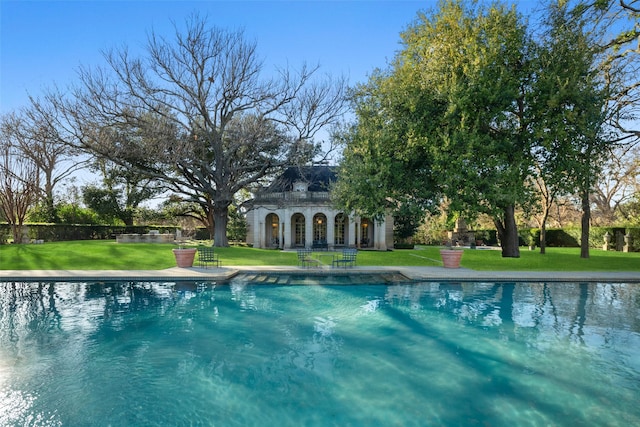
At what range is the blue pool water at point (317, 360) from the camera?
4.86 metres

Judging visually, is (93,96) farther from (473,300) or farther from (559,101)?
(559,101)

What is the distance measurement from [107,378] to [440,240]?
140 feet

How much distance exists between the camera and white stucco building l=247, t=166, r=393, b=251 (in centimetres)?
3197

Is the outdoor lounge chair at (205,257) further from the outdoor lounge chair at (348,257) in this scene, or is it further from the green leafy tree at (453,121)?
the green leafy tree at (453,121)

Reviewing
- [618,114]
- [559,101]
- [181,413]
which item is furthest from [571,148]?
[181,413]

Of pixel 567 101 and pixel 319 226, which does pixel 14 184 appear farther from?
pixel 567 101

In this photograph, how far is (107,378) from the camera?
584 centimetres

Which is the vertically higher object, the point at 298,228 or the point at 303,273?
the point at 298,228

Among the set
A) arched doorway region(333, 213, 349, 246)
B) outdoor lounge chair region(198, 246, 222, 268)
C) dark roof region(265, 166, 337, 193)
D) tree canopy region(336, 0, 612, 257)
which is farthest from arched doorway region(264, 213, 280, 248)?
outdoor lounge chair region(198, 246, 222, 268)

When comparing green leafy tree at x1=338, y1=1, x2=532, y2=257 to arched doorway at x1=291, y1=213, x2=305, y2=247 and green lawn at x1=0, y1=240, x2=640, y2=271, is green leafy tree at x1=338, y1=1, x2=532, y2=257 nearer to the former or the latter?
green lawn at x1=0, y1=240, x2=640, y2=271

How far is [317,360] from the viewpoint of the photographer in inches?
262

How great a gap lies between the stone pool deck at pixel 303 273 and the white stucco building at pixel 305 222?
50.8ft

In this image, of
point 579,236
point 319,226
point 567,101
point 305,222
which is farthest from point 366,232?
point 579,236

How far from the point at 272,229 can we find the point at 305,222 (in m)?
4.36
